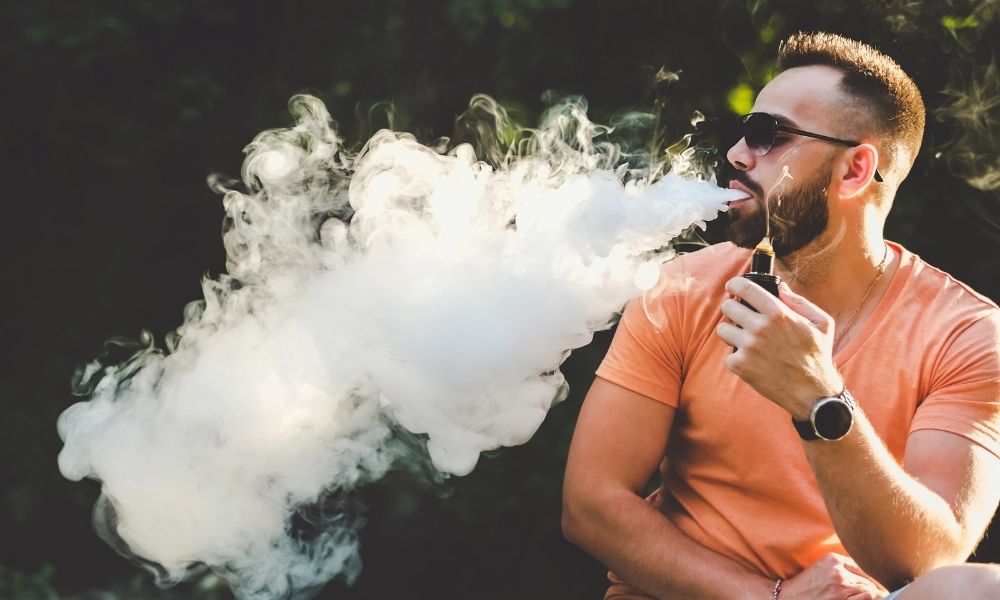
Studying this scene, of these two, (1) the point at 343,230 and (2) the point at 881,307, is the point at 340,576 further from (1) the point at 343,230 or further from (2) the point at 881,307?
(2) the point at 881,307

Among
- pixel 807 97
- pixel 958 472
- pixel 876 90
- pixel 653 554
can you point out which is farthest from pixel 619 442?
pixel 876 90

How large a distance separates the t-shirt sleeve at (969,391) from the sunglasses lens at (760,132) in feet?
2.03

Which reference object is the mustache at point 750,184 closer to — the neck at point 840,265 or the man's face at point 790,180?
the man's face at point 790,180

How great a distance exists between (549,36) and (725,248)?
1591 mm

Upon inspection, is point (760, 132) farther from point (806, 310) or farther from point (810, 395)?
point (810, 395)

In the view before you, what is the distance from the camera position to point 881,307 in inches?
91.1

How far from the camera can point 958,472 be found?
2.05m

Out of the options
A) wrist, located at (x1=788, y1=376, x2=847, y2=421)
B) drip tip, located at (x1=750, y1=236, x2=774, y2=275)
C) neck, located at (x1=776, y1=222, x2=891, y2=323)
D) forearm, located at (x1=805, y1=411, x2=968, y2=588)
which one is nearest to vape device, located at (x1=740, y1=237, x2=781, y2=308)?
drip tip, located at (x1=750, y1=236, x2=774, y2=275)

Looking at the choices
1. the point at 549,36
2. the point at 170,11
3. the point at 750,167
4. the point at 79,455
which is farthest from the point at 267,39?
the point at 750,167

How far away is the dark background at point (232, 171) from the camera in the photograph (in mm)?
3701

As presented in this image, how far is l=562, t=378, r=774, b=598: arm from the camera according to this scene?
219cm

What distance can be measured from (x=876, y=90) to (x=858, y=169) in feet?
0.68

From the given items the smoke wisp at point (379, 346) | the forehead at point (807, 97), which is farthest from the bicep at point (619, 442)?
the forehead at point (807, 97)

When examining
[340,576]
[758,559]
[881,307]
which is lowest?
[340,576]
